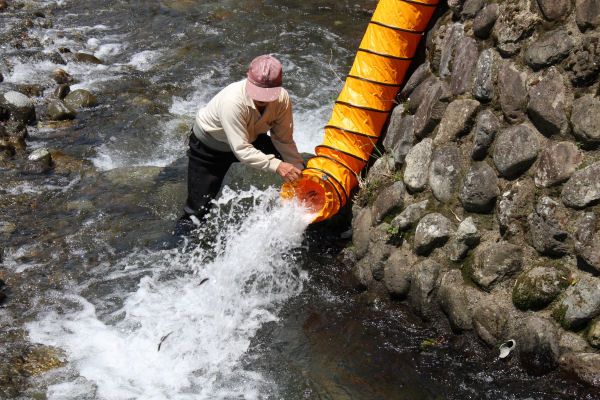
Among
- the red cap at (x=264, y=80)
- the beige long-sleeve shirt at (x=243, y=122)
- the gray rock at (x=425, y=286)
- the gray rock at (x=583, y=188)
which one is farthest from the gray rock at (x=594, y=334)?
the red cap at (x=264, y=80)

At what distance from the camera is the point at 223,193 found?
596 cm

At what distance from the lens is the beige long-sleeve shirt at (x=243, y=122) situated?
444 centimetres

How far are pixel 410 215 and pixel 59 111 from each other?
220 inches

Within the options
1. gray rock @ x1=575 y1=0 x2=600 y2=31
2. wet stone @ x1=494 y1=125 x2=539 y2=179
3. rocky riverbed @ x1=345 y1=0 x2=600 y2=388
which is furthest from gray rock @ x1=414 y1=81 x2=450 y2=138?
gray rock @ x1=575 y1=0 x2=600 y2=31

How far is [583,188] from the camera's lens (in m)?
3.24

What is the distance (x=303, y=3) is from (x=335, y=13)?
0.85 meters

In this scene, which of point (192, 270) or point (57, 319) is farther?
point (192, 270)

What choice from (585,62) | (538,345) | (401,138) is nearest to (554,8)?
(585,62)

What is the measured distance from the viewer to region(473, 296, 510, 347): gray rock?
3629 mm

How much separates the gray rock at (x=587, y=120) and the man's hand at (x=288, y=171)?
2120 mm

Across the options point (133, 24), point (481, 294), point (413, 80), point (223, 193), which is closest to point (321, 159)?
point (413, 80)

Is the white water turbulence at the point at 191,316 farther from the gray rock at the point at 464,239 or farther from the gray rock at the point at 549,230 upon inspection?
the gray rock at the point at 549,230

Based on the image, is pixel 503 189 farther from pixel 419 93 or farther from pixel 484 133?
pixel 419 93

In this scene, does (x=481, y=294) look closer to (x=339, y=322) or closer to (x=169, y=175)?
(x=339, y=322)
